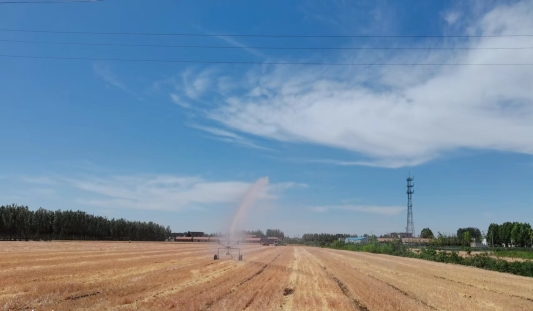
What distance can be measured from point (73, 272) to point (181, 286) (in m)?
9.26

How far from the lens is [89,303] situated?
17.2 meters

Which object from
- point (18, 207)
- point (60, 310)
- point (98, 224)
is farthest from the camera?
point (98, 224)

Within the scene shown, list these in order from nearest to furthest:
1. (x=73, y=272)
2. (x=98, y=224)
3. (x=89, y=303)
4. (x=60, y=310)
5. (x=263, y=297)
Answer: (x=60, y=310) → (x=89, y=303) → (x=263, y=297) → (x=73, y=272) → (x=98, y=224)

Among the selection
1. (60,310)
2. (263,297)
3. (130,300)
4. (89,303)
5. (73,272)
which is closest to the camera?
(60,310)

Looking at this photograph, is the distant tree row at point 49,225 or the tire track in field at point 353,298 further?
the distant tree row at point 49,225

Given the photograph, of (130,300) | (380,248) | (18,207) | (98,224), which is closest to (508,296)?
(130,300)

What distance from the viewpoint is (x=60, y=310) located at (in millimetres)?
15508

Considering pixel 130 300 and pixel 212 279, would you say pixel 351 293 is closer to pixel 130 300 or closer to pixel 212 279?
pixel 212 279

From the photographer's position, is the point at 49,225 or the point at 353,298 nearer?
the point at 353,298

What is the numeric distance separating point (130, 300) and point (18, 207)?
163 m

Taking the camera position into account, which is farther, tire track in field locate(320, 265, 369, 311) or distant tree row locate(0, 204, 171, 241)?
distant tree row locate(0, 204, 171, 241)

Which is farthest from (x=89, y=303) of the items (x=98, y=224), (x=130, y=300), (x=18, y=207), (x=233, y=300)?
(x=98, y=224)

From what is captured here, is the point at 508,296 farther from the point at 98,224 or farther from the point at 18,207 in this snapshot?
the point at 98,224

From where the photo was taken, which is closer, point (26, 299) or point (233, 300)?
point (26, 299)
